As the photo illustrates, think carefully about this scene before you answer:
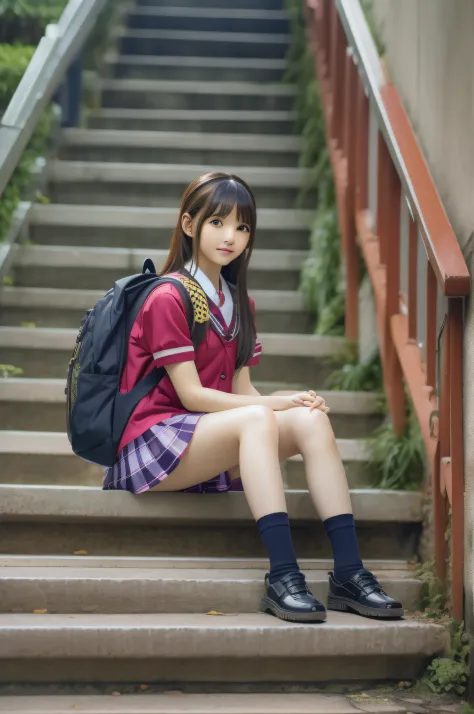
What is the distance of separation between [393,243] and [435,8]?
0.80 metres

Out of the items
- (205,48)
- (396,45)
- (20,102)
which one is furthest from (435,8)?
(205,48)

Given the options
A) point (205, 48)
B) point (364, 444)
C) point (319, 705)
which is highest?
point (205, 48)

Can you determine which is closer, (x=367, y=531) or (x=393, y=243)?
(x=367, y=531)

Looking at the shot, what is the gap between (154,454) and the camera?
2.92 metres

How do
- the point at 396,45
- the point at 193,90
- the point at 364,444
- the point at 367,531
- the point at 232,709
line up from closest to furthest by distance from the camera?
the point at 232,709, the point at 367,531, the point at 364,444, the point at 396,45, the point at 193,90

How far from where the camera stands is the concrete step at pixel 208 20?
7.15 metres

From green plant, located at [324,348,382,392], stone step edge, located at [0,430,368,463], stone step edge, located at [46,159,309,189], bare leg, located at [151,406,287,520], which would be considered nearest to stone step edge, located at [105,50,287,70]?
stone step edge, located at [46,159,309,189]

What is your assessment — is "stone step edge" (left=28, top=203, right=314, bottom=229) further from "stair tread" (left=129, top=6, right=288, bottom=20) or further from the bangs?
"stair tread" (left=129, top=6, right=288, bottom=20)

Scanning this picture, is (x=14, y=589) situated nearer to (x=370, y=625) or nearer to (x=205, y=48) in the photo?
(x=370, y=625)

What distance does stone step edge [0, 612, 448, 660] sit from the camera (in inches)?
100

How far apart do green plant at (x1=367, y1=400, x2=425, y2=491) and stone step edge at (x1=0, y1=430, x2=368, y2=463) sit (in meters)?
0.07

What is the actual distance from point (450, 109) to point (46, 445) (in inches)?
68.6

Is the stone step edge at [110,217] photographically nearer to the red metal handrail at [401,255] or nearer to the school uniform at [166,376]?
the red metal handrail at [401,255]

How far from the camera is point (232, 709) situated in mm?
2424
